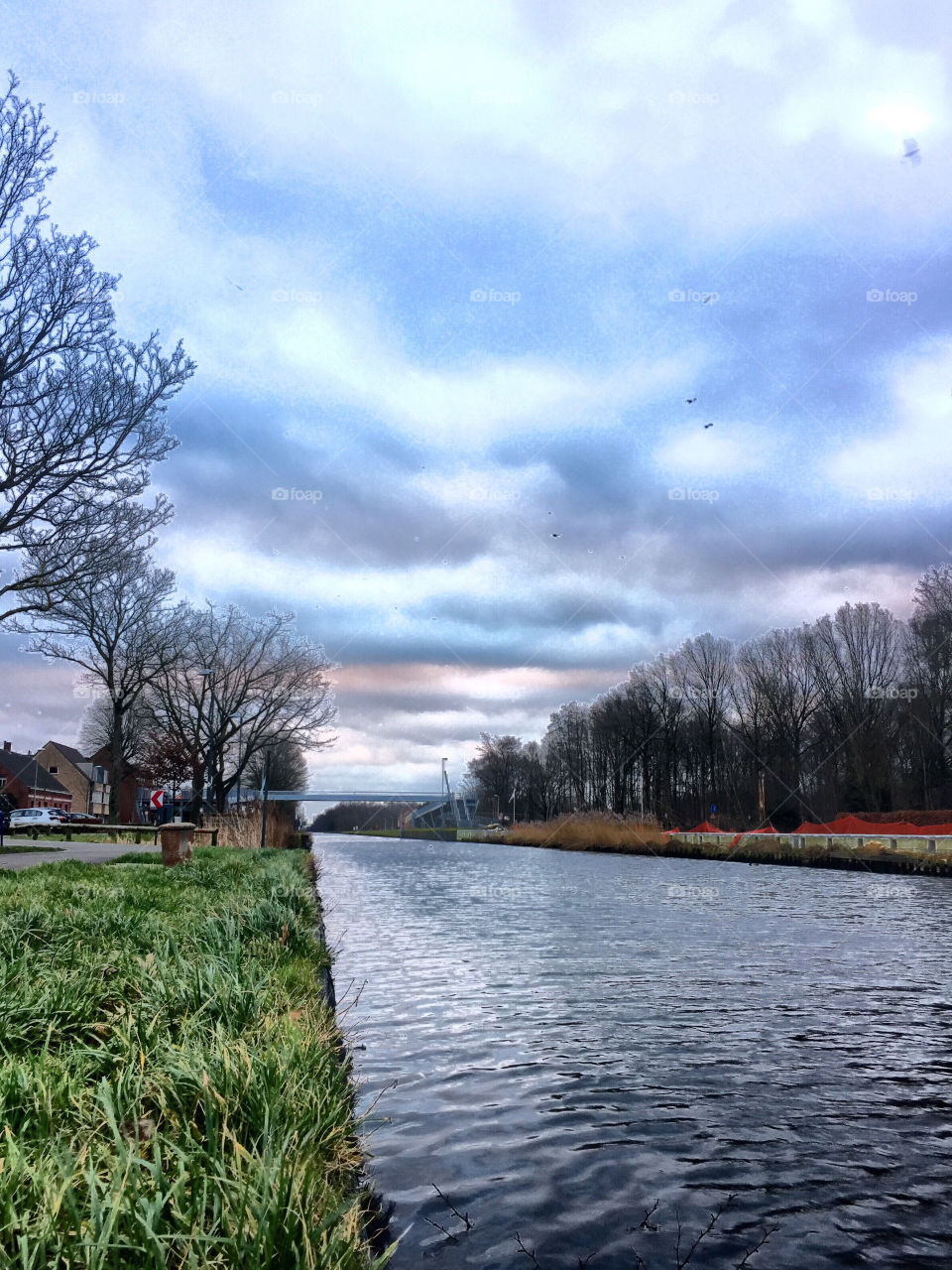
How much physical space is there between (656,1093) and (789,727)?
215 ft

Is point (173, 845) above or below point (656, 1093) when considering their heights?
above

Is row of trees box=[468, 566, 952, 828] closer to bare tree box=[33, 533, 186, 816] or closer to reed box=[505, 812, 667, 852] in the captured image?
reed box=[505, 812, 667, 852]

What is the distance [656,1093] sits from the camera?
6.63 metres

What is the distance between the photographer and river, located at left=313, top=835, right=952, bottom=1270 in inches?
179

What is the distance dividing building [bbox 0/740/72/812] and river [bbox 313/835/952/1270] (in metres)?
88.4

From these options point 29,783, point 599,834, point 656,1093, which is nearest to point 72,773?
point 29,783

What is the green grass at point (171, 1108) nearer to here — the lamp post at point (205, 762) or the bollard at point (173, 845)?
the bollard at point (173, 845)

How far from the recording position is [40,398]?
1991 cm

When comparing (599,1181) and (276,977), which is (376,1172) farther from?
(276,977)

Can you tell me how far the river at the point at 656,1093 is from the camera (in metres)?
4.55

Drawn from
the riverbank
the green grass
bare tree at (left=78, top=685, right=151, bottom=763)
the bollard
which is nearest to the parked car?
bare tree at (left=78, top=685, right=151, bottom=763)

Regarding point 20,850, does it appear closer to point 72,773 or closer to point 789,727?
point 789,727

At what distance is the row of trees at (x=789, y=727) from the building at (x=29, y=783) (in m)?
55.1

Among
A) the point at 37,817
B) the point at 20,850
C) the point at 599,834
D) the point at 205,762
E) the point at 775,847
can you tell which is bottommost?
the point at 599,834
